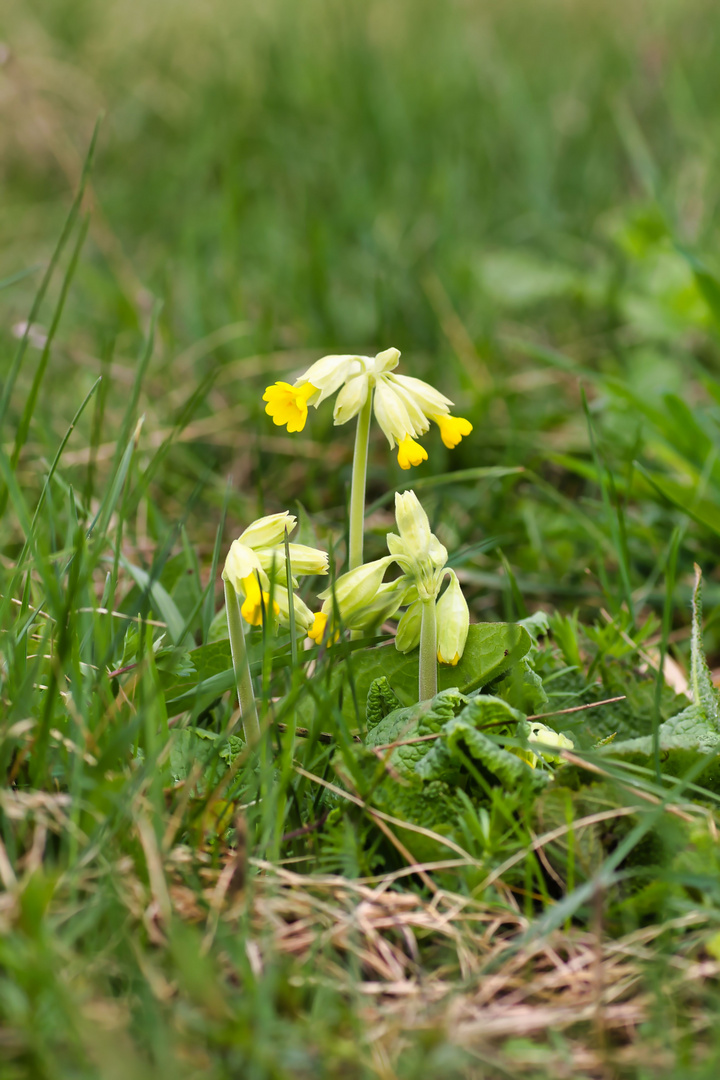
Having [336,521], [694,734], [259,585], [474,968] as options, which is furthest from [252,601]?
[336,521]

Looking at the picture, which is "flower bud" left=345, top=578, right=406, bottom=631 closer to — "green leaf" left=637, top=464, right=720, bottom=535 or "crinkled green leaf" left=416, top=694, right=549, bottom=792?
"crinkled green leaf" left=416, top=694, right=549, bottom=792

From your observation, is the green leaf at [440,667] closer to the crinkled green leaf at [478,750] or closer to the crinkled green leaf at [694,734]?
the crinkled green leaf at [478,750]

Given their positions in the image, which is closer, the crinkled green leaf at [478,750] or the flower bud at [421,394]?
the crinkled green leaf at [478,750]

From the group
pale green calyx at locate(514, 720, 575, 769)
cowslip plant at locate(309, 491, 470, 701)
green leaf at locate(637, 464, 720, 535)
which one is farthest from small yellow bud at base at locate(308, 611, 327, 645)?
green leaf at locate(637, 464, 720, 535)

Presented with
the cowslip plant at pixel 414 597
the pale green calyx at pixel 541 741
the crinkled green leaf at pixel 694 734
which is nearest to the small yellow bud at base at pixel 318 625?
the cowslip plant at pixel 414 597

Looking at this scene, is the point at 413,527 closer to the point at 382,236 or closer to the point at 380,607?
the point at 380,607

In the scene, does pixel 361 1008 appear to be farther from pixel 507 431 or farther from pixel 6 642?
pixel 507 431

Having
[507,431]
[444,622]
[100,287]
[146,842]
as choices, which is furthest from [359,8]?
[146,842]
